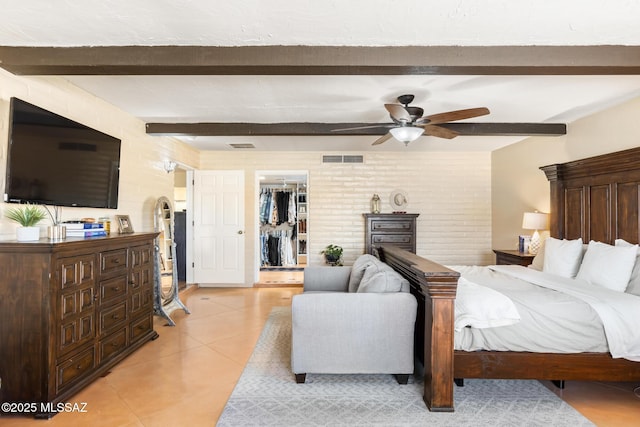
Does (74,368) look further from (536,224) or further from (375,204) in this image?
(536,224)

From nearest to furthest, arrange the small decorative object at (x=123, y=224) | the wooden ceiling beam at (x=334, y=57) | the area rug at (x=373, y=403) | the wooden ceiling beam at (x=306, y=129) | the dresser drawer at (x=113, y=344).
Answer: the area rug at (x=373, y=403) < the wooden ceiling beam at (x=334, y=57) < the dresser drawer at (x=113, y=344) < the small decorative object at (x=123, y=224) < the wooden ceiling beam at (x=306, y=129)

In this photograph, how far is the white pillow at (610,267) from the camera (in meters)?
2.65

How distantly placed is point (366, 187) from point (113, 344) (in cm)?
421

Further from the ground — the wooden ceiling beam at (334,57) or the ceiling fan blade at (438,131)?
the wooden ceiling beam at (334,57)

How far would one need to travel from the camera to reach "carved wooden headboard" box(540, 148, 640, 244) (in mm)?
3076

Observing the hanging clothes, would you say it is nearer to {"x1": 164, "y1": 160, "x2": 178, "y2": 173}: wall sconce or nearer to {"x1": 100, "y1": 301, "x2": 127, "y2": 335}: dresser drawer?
{"x1": 164, "y1": 160, "x2": 178, "y2": 173}: wall sconce

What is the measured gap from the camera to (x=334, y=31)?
6.53 ft

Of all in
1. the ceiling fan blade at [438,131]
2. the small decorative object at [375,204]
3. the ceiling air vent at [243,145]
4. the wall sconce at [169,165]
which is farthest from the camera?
the small decorative object at [375,204]

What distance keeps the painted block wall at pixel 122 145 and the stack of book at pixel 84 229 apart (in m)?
0.23

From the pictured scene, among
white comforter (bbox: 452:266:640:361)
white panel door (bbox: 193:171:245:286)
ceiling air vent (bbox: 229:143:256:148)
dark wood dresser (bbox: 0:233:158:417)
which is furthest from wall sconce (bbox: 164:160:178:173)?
white comforter (bbox: 452:266:640:361)

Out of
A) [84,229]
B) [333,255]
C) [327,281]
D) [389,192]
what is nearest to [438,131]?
[327,281]

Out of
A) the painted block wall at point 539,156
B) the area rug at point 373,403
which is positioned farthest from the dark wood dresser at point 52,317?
the painted block wall at point 539,156

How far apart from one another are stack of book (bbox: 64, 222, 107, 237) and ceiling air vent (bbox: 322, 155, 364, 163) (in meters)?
3.72

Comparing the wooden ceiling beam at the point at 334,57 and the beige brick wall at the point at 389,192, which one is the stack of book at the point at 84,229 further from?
the beige brick wall at the point at 389,192
